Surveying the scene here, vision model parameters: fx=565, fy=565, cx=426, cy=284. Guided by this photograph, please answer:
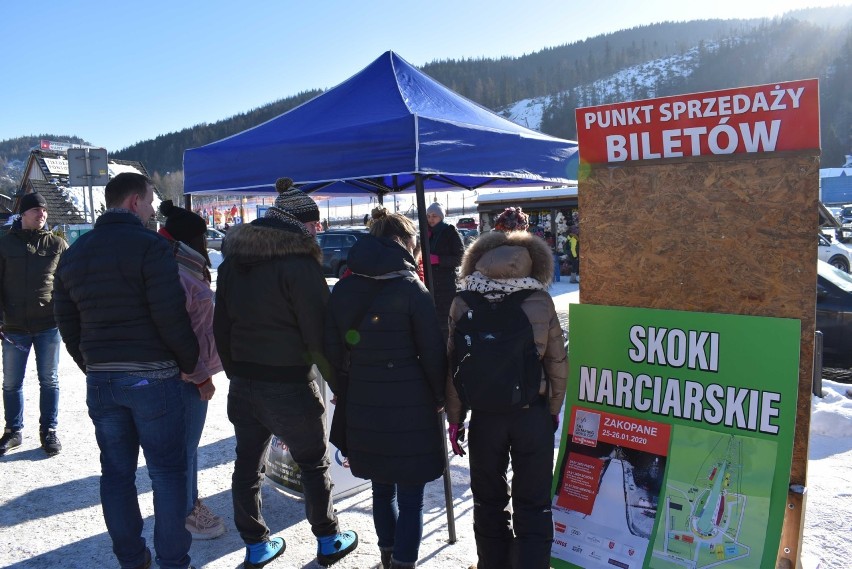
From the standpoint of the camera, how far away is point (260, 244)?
2369mm

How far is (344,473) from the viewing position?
11.2 ft

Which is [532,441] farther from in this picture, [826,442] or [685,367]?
[826,442]

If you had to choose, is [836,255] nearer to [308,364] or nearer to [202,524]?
[308,364]

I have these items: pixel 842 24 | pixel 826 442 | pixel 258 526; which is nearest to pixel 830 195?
pixel 826 442

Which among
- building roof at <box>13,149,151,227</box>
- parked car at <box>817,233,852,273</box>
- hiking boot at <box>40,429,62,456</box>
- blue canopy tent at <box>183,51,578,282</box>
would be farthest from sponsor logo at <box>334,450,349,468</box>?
building roof at <box>13,149,151,227</box>

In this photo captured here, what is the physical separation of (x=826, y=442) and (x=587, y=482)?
Result: 8.51ft

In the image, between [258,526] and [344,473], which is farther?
[344,473]

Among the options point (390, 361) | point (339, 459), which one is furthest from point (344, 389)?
point (339, 459)

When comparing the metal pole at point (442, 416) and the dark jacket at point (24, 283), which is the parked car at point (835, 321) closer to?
the metal pole at point (442, 416)

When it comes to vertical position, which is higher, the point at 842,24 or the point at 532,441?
the point at 842,24

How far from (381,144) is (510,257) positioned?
118 cm

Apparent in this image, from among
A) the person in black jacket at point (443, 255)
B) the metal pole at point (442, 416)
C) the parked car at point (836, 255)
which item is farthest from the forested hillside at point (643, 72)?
the metal pole at point (442, 416)

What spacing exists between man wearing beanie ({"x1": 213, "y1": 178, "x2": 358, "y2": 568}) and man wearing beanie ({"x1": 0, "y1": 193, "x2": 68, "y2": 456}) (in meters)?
2.23

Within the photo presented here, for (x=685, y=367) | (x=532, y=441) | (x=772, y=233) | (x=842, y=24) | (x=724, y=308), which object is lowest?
(x=532, y=441)
